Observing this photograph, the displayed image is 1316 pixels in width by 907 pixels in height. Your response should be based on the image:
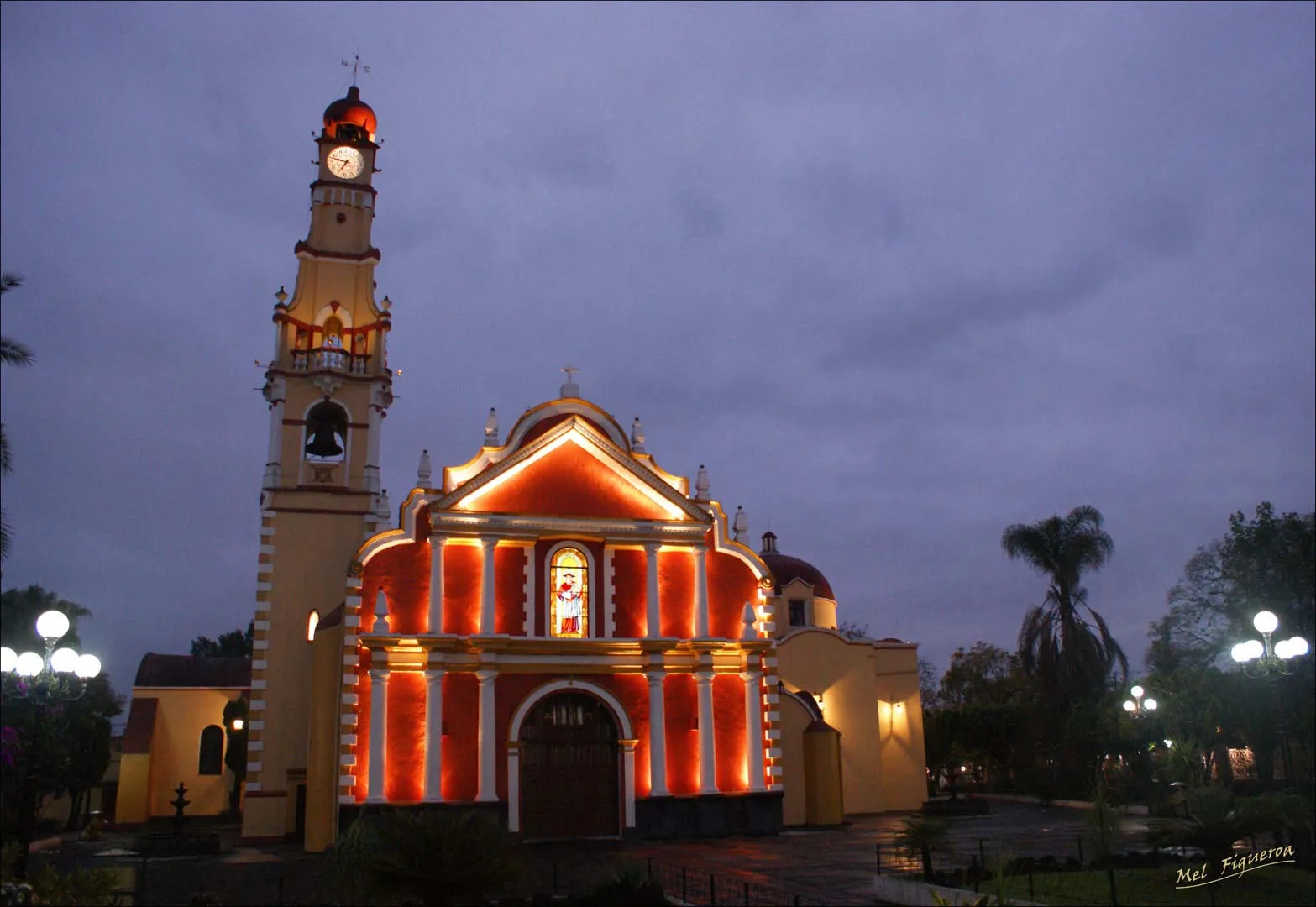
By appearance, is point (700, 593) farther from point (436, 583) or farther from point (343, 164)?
point (343, 164)

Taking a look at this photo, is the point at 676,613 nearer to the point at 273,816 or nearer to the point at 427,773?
the point at 427,773

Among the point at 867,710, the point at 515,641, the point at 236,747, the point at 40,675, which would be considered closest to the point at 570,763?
the point at 515,641

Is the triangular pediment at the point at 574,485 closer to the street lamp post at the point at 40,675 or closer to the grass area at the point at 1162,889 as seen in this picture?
the street lamp post at the point at 40,675

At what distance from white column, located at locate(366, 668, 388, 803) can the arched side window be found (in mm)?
19718

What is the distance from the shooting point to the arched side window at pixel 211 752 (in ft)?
137

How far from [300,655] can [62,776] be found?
8.23 m

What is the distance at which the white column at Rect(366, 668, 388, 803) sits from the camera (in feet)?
83.0

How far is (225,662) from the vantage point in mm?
45094

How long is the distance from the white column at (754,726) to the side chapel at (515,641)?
0.06 metres

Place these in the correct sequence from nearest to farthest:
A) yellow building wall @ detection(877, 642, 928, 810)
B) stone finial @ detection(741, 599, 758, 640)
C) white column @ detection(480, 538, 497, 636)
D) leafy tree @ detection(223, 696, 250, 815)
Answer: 1. white column @ detection(480, 538, 497, 636)
2. stone finial @ detection(741, 599, 758, 640)
3. yellow building wall @ detection(877, 642, 928, 810)
4. leafy tree @ detection(223, 696, 250, 815)

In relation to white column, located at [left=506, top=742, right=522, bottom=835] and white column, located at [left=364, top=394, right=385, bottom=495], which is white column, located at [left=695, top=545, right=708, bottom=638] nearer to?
white column, located at [left=506, top=742, right=522, bottom=835]

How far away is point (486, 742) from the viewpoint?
26375 millimetres

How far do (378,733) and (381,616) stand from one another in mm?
2733

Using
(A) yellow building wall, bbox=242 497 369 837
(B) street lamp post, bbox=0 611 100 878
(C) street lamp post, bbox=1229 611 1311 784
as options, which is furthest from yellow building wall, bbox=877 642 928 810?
(B) street lamp post, bbox=0 611 100 878
